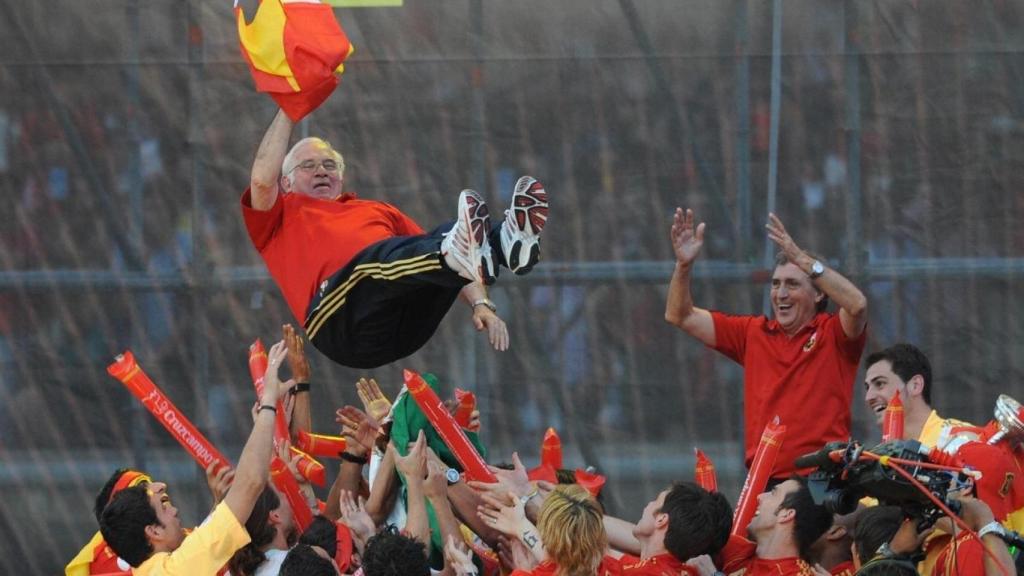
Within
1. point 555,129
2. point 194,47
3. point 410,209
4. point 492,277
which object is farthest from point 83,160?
point 492,277

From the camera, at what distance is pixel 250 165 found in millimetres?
6969

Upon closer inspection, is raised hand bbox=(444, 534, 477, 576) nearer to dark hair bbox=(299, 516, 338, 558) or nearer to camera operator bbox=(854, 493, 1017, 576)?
dark hair bbox=(299, 516, 338, 558)

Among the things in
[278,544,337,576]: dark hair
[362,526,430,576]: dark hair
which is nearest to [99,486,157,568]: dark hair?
[278,544,337,576]: dark hair

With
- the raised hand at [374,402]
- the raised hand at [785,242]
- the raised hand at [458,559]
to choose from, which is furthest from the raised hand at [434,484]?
the raised hand at [785,242]

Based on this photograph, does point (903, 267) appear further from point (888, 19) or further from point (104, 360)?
point (104, 360)

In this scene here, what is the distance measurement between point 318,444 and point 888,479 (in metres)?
2.39

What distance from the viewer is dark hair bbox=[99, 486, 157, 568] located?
4885 mm

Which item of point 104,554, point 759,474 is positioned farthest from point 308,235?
point 759,474

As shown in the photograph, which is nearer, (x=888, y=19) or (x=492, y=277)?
(x=492, y=277)

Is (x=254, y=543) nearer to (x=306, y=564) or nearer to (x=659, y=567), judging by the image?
(x=306, y=564)

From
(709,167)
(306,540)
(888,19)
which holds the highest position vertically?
(888,19)

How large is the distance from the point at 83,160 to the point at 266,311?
89 cm

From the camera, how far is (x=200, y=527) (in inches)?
183

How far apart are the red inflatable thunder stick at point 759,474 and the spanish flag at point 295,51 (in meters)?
1.60
